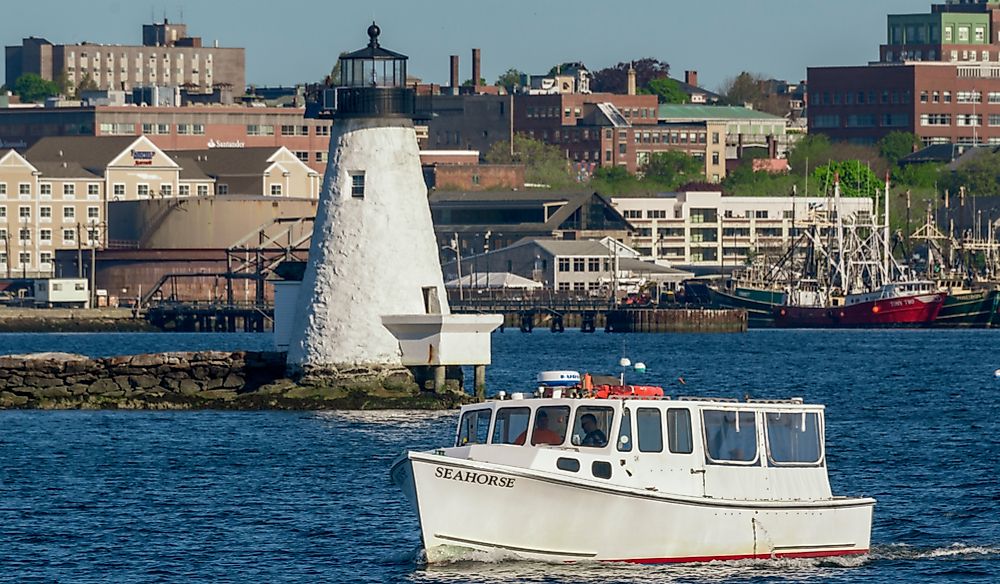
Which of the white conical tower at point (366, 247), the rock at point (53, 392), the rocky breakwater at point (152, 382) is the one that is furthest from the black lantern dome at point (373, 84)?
the rock at point (53, 392)

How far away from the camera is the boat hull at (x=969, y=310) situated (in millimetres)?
171875

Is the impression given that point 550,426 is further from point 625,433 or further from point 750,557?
point 750,557

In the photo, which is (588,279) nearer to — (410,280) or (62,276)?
(62,276)

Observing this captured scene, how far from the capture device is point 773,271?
191875mm

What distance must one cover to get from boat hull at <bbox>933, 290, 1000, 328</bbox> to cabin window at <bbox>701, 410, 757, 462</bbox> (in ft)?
451

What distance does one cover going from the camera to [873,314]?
17288cm

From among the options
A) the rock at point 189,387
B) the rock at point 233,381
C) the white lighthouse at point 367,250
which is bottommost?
the rock at point 189,387

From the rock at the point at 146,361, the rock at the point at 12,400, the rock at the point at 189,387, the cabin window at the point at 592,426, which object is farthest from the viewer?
the rock at the point at 12,400

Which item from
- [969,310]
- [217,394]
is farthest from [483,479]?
[969,310]

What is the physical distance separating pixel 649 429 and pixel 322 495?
13.3 meters

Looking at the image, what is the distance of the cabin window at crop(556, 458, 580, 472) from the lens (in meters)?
34.4

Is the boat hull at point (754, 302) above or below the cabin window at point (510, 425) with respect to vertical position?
below

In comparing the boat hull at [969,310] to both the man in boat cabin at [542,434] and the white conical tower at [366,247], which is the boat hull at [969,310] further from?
the man in boat cabin at [542,434]

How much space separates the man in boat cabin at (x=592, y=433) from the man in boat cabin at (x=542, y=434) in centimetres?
41
